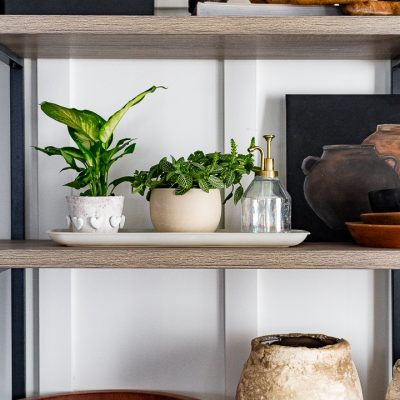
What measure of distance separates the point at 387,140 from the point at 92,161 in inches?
18.9

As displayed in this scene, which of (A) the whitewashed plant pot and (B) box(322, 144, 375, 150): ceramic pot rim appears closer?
(A) the whitewashed plant pot

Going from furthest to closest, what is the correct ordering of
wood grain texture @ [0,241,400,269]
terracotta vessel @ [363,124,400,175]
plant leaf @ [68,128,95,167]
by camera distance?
terracotta vessel @ [363,124,400,175] → plant leaf @ [68,128,95,167] → wood grain texture @ [0,241,400,269]

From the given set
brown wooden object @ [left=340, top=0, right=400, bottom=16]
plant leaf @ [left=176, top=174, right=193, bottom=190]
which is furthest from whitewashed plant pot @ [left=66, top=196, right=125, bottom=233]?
brown wooden object @ [left=340, top=0, right=400, bottom=16]

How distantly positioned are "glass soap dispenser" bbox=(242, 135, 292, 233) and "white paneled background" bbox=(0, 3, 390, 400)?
0.16m

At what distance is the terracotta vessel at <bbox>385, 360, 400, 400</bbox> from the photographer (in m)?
1.09

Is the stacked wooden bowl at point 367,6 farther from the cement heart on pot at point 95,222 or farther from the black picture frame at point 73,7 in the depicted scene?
the cement heart on pot at point 95,222

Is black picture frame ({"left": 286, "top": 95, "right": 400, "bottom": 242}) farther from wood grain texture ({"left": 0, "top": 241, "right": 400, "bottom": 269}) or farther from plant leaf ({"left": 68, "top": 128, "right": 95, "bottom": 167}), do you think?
plant leaf ({"left": 68, "top": 128, "right": 95, "bottom": 167})

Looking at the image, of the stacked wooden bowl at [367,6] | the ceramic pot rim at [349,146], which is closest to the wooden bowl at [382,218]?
the ceramic pot rim at [349,146]

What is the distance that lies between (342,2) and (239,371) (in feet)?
2.02

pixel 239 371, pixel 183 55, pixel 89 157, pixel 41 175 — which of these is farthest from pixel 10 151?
pixel 239 371

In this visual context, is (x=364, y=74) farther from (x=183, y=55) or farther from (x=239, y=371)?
(x=239, y=371)

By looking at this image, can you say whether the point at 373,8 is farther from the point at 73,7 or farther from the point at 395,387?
the point at 395,387

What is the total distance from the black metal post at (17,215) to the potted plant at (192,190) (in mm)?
246

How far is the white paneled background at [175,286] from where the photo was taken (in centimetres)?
119
